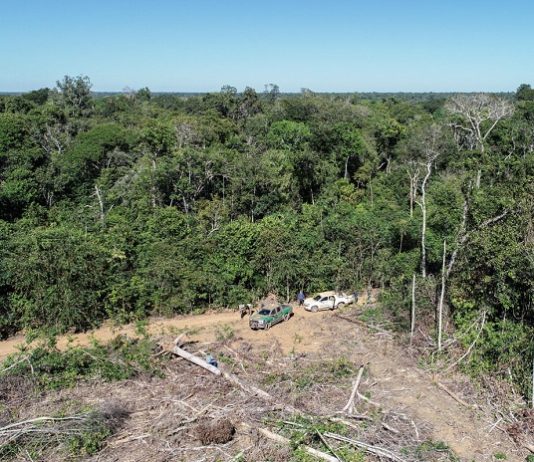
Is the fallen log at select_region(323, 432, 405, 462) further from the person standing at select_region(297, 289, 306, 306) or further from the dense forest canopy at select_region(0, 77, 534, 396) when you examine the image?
the person standing at select_region(297, 289, 306, 306)

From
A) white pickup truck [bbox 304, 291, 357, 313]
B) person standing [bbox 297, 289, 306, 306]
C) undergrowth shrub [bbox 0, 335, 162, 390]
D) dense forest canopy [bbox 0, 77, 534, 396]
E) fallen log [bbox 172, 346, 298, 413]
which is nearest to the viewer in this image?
fallen log [bbox 172, 346, 298, 413]

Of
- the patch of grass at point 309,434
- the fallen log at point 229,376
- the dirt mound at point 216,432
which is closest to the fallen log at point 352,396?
the patch of grass at point 309,434

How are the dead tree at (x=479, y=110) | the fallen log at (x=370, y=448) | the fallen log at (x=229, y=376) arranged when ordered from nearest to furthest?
the fallen log at (x=370, y=448) < the fallen log at (x=229, y=376) < the dead tree at (x=479, y=110)

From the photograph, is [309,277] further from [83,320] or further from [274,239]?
[83,320]

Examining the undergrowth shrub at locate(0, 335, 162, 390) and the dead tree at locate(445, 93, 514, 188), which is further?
the dead tree at locate(445, 93, 514, 188)

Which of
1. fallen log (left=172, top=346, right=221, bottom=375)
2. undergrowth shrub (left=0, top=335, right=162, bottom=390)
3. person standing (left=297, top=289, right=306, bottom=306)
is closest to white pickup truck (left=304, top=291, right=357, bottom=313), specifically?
person standing (left=297, top=289, right=306, bottom=306)

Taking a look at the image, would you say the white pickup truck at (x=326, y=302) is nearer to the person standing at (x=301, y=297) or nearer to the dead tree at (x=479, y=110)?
the person standing at (x=301, y=297)

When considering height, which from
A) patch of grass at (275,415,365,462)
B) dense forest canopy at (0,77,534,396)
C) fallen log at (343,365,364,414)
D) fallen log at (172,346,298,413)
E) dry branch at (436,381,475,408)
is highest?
dense forest canopy at (0,77,534,396)
